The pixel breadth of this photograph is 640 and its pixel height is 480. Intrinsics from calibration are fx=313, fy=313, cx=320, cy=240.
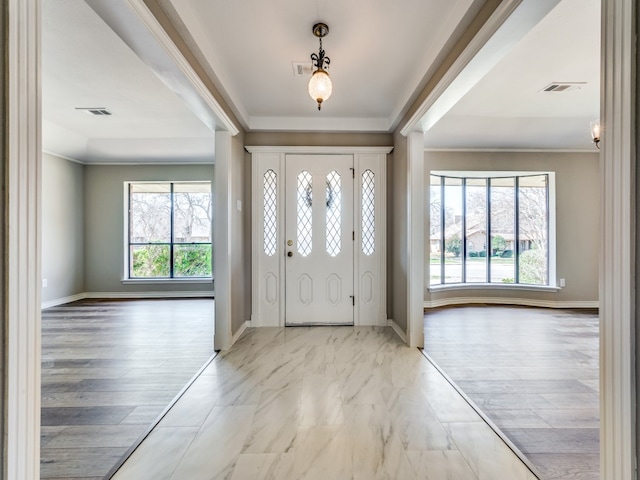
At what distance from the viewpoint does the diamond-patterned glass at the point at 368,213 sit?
13.1 ft

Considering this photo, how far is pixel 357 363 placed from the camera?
2818 mm

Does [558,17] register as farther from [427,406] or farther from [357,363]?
[357,363]

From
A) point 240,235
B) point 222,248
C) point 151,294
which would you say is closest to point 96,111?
point 240,235

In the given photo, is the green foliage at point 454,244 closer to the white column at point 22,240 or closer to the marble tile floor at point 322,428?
the marble tile floor at point 322,428

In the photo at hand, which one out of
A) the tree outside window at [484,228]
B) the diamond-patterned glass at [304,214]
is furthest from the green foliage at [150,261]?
the tree outside window at [484,228]

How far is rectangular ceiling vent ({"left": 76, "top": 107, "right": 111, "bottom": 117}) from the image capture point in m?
3.81

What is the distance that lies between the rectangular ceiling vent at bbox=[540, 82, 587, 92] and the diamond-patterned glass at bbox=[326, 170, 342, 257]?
2.38 meters

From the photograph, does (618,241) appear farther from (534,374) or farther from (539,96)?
(539,96)

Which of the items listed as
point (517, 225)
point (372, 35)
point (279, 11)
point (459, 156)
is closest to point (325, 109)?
point (372, 35)

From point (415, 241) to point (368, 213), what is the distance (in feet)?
Answer: 3.04

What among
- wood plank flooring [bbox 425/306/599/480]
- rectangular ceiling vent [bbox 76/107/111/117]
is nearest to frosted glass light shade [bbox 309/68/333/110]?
wood plank flooring [bbox 425/306/599/480]

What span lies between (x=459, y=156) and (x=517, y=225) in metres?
1.61

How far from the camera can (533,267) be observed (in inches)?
205

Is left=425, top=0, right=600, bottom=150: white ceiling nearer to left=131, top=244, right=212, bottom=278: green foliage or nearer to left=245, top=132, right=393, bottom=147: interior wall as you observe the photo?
left=245, top=132, right=393, bottom=147: interior wall
